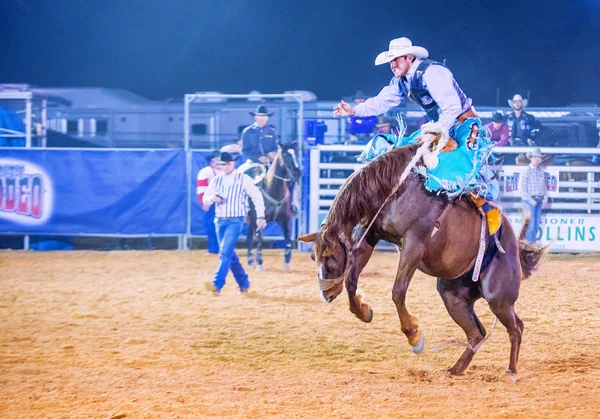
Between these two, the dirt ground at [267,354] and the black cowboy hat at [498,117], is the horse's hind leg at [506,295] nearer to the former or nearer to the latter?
the dirt ground at [267,354]

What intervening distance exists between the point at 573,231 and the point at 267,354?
880cm

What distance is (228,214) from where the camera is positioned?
836 centimetres

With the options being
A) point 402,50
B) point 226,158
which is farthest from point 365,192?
point 226,158

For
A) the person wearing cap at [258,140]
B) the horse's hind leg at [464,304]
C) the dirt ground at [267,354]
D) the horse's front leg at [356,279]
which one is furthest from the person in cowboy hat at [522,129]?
the horse's front leg at [356,279]

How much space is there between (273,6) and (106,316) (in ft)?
61.9

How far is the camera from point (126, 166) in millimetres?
12977

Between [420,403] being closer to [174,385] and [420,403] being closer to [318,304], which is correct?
[174,385]

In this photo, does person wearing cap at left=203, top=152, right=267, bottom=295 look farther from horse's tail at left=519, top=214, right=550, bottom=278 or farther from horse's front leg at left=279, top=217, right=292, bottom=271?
horse's tail at left=519, top=214, right=550, bottom=278

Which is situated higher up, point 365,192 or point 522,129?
point 522,129

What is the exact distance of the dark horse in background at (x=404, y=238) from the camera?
14.6 feet

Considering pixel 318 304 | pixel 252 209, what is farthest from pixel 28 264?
pixel 318 304

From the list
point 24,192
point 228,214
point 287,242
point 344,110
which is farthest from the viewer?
point 24,192

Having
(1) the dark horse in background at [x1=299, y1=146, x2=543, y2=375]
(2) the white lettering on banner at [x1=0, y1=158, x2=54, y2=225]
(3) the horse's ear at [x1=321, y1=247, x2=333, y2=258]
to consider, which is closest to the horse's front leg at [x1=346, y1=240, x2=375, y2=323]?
(1) the dark horse in background at [x1=299, y1=146, x2=543, y2=375]

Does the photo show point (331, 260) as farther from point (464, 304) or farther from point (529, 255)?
point (529, 255)
